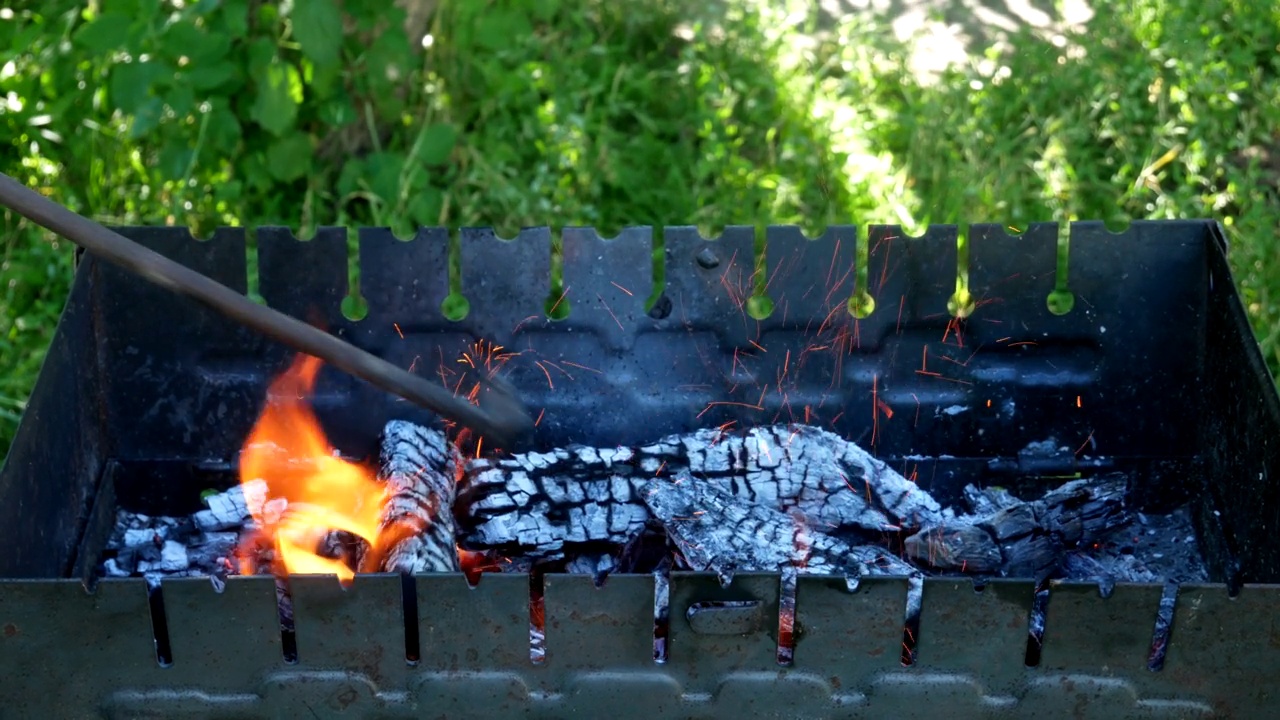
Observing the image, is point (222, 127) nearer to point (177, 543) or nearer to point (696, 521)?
point (177, 543)

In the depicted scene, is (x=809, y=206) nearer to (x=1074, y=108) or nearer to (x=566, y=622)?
(x=1074, y=108)

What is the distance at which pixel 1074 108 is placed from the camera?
472 centimetres

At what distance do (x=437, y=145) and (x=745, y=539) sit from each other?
2025 millimetres

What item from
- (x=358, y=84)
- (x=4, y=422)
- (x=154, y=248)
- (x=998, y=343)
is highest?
(x=358, y=84)

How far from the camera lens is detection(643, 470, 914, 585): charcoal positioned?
101 inches

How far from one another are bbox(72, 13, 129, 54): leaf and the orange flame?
1.33 metres

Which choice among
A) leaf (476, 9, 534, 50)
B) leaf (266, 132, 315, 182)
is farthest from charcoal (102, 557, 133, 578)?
leaf (476, 9, 534, 50)

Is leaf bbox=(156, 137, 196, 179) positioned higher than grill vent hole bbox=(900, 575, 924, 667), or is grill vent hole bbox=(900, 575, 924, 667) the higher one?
leaf bbox=(156, 137, 196, 179)

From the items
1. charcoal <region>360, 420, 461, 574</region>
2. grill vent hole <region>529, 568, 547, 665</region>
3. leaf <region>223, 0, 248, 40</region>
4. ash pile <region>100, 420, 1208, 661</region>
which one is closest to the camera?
grill vent hole <region>529, 568, 547, 665</region>

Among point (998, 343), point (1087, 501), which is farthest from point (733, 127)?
point (1087, 501)

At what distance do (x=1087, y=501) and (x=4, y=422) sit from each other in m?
2.52

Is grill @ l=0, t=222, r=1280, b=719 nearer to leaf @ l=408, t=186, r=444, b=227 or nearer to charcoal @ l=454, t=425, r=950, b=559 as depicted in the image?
charcoal @ l=454, t=425, r=950, b=559

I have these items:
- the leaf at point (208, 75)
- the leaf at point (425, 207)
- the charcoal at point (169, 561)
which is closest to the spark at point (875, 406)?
the charcoal at point (169, 561)

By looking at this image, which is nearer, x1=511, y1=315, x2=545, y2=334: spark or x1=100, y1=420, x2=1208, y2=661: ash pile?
x1=100, y1=420, x2=1208, y2=661: ash pile
